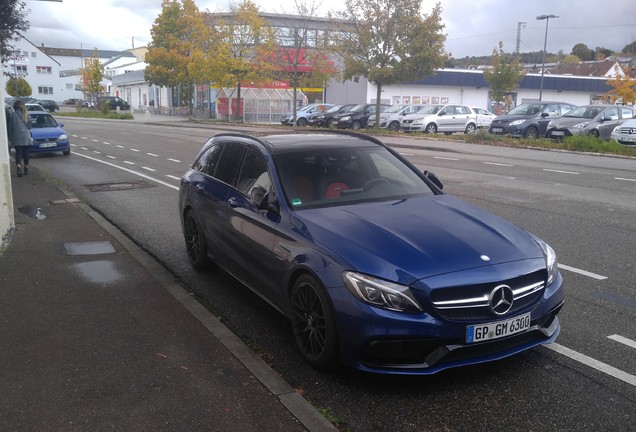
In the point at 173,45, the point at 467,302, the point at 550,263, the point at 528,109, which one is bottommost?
the point at 467,302

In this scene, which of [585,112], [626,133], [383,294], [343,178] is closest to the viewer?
[383,294]

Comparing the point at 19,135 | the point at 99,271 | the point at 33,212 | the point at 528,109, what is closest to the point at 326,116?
the point at 528,109

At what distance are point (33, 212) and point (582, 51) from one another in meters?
148

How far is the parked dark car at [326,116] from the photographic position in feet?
121

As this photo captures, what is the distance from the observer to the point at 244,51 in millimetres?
44219

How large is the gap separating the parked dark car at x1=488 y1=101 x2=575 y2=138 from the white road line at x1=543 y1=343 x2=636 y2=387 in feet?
77.4

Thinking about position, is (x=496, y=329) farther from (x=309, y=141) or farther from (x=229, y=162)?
(x=229, y=162)

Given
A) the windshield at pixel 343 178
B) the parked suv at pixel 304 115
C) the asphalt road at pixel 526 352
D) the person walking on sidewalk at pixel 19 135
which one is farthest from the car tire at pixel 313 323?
the parked suv at pixel 304 115

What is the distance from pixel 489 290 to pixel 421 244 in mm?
548

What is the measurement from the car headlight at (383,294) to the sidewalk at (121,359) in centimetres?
77

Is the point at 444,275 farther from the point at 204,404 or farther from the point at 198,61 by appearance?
the point at 198,61

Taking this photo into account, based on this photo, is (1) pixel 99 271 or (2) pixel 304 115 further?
(2) pixel 304 115

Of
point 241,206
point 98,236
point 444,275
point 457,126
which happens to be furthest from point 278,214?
point 457,126

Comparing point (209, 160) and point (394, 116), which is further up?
point (394, 116)
